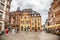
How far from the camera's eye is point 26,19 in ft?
277

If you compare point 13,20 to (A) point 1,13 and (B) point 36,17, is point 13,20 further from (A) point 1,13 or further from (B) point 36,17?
(A) point 1,13

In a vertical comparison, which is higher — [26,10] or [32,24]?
[26,10]

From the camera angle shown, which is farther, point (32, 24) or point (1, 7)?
point (32, 24)

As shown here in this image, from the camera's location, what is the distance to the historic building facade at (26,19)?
82.1m

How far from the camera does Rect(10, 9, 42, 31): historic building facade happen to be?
8212 centimetres

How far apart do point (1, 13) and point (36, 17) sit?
147 ft

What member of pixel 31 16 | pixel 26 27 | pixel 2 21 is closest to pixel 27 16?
pixel 31 16

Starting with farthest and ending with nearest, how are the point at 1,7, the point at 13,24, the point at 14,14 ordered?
the point at 14,14, the point at 13,24, the point at 1,7

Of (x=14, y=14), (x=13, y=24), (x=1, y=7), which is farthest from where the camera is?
(x=14, y=14)

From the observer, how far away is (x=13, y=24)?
7969 centimetres

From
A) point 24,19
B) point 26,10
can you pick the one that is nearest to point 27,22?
point 24,19

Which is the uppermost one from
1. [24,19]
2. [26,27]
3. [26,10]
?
[26,10]

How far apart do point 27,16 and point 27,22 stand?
167 inches

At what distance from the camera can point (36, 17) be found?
276 ft
